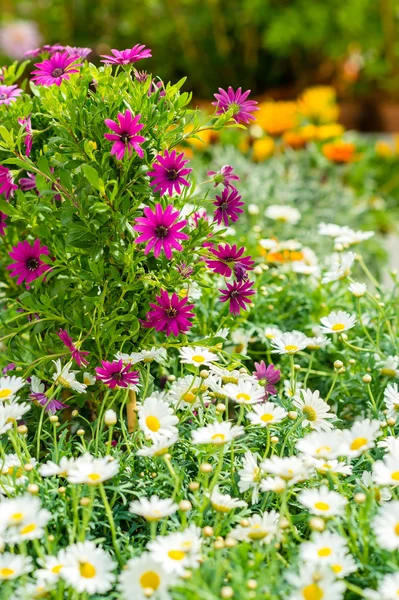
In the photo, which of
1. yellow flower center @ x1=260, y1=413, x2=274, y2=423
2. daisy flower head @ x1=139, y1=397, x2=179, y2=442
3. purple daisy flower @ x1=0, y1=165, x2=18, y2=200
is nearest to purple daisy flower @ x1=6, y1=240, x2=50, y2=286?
purple daisy flower @ x1=0, y1=165, x2=18, y2=200

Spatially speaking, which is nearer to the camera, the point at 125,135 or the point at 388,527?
the point at 388,527

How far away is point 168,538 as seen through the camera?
0.82 metres

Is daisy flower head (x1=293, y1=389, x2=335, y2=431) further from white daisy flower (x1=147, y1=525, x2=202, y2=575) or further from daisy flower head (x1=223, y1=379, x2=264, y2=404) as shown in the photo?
white daisy flower (x1=147, y1=525, x2=202, y2=575)

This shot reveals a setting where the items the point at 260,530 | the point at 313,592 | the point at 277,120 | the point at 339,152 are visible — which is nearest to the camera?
the point at 313,592

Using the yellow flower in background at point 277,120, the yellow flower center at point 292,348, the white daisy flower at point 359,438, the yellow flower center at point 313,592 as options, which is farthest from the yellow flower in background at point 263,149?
the yellow flower center at point 313,592

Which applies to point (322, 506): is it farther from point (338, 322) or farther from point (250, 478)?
point (338, 322)

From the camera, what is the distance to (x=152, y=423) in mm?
964

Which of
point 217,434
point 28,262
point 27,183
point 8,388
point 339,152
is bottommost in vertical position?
point 217,434

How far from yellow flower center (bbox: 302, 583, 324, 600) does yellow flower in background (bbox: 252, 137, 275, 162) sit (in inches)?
83.2

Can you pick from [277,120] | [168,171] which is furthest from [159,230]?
[277,120]

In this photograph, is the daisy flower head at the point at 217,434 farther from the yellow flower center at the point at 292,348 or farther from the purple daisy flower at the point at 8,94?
the purple daisy flower at the point at 8,94

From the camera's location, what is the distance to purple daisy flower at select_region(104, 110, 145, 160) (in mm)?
960

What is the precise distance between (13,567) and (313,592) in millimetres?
308

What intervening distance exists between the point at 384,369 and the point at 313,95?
6.39 feet
